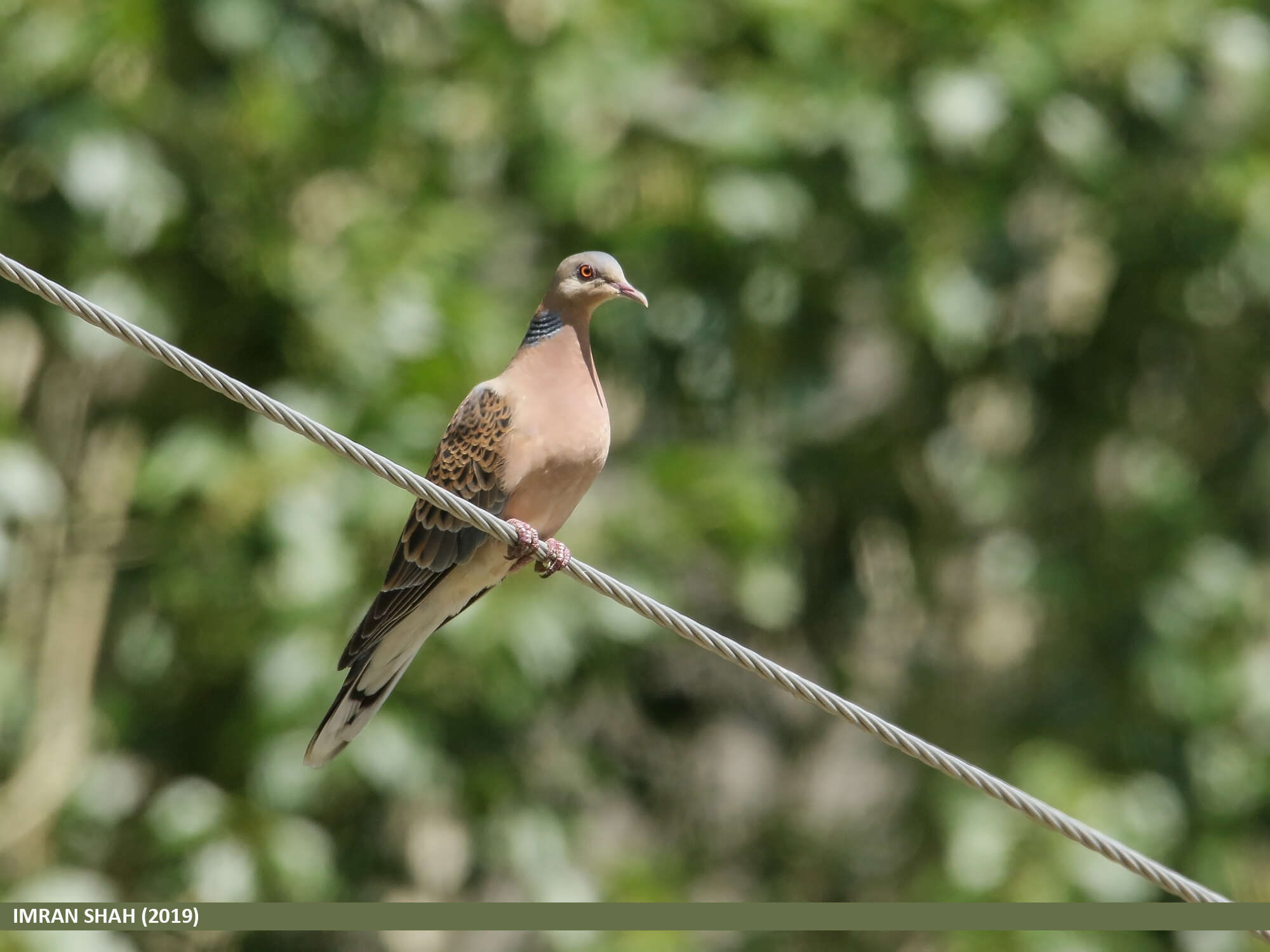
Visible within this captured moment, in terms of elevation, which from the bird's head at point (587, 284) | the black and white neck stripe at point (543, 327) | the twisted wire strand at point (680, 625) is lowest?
the twisted wire strand at point (680, 625)

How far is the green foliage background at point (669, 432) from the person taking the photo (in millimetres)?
4277

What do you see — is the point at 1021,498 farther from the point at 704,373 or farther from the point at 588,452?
the point at 588,452

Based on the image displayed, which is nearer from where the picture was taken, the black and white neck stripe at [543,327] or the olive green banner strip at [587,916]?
the black and white neck stripe at [543,327]

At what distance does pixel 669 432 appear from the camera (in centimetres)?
545

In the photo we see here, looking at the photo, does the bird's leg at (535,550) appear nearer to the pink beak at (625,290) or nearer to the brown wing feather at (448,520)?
the brown wing feather at (448,520)

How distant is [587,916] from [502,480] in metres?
1.81

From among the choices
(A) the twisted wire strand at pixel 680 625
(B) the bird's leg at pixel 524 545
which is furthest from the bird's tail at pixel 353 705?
(A) the twisted wire strand at pixel 680 625

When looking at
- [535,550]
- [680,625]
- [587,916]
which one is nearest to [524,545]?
[535,550]

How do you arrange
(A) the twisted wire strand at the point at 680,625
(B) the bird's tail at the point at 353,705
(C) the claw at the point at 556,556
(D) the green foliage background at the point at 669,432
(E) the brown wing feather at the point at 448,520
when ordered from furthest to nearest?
1. (D) the green foliage background at the point at 669,432
2. (B) the bird's tail at the point at 353,705
3. (E) the brown wing feather at the point at 448,520
4. (C) the claw at the point at 556,556
5. (A) the twisted wire strand at the point at 680,625

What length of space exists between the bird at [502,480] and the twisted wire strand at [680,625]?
0.61m

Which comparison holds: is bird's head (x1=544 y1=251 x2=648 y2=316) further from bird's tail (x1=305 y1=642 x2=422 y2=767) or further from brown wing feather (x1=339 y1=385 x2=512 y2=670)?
bird's tail (x1=305 y1=642 x2=422 y2=767)

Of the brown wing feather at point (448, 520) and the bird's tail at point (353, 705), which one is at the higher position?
the brown wing feather at point (448, 520)

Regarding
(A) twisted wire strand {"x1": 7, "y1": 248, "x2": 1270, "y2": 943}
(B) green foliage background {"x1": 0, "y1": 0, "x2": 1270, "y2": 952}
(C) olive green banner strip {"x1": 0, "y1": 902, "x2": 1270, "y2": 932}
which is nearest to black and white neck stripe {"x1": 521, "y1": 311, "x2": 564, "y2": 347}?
(A) twisted wire strand {"x1": 7, "y1": 248, "x2": 1270, "y2": 943}

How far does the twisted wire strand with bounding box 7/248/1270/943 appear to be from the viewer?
2.23m
